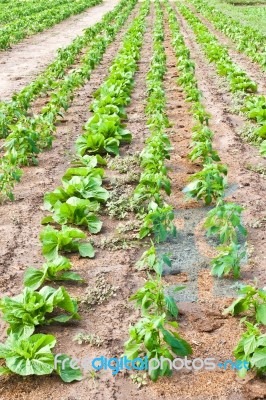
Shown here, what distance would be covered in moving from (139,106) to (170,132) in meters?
1.59

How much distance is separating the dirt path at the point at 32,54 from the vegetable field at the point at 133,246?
1.68 metres

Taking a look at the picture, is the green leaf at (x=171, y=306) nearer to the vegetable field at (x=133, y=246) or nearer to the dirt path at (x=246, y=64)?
the vegetable field at (x=133, y=246)

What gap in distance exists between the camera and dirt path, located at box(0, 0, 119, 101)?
38.4 ft

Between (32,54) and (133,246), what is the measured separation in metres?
11.8

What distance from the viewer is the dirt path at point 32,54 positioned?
38.4ft

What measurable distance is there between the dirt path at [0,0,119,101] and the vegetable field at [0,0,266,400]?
1.68 m

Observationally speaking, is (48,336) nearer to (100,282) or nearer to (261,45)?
(100,282)

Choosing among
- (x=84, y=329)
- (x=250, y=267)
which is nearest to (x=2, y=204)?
(x=84, y=329)

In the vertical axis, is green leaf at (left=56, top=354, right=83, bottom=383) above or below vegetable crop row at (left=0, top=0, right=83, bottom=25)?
above

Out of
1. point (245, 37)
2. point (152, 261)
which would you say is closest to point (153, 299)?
point (152, 261)

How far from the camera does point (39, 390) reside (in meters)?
3.36

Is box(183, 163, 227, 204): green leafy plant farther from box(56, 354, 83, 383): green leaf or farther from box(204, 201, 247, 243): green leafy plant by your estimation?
box(56, 354, 83, 383): green leaf

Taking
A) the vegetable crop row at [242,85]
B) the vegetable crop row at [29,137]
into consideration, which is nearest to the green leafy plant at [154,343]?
the vegetable crop row at [29,137]

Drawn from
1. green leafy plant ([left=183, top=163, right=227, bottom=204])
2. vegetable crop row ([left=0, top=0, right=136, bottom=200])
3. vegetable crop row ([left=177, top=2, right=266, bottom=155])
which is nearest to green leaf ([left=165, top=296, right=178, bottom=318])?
green leafy plant ([left=183, top=163, right=227, bottom=204])
